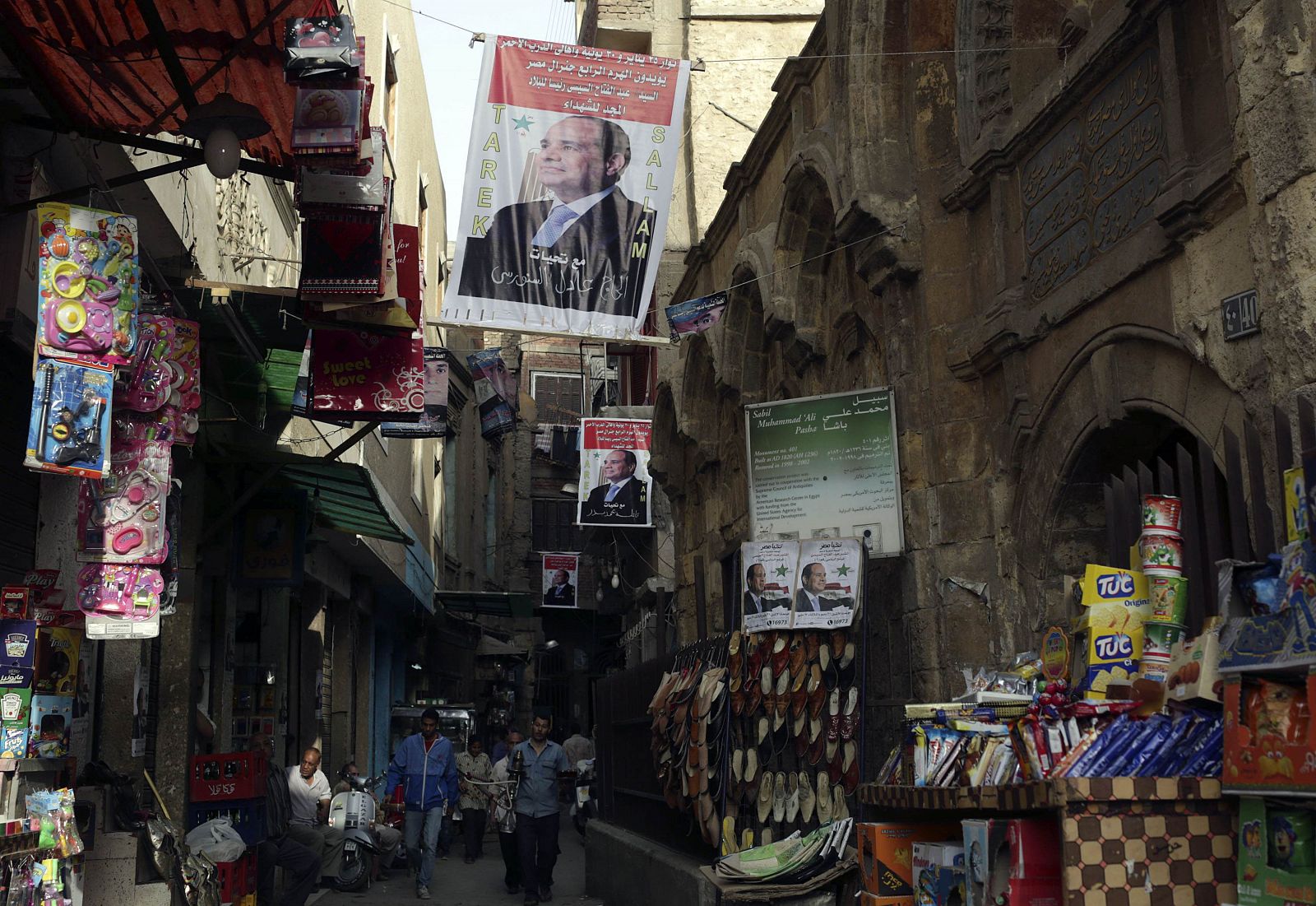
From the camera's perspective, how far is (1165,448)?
7270 millimetres

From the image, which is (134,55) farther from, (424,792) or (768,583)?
(424,792)

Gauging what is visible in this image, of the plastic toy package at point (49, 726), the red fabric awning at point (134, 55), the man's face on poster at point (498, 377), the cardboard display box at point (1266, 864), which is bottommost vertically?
the cardboard display box at point (1266, 864)

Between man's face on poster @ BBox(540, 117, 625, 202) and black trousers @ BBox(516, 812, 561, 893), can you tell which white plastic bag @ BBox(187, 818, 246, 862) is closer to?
black trousers @ BBox(516, 812, 561, 893)

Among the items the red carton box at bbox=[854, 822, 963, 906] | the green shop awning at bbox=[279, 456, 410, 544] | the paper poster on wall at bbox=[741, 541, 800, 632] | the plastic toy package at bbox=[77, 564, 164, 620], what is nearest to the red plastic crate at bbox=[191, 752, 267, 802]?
the green shop awning at bbox=[279, 456, 410, 544]

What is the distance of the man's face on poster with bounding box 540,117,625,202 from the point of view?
33.0ft

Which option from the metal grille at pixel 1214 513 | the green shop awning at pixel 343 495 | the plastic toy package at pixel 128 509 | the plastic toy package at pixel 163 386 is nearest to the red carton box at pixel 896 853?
the metal grille at pixel 1214 513

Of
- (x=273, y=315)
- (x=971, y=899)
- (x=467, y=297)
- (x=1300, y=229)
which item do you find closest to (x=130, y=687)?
(x=273, y=315)

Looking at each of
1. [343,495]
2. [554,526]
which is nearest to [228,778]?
[343,495]

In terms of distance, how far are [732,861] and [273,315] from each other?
506 cm

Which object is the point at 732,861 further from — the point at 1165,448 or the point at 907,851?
the point at 1165,448

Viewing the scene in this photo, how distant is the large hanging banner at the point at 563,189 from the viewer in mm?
10055

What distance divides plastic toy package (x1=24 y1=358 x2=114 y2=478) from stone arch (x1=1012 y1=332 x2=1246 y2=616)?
4690mm

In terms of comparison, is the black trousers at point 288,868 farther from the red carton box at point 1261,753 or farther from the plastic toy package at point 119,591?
the red carton box at point 1261,753

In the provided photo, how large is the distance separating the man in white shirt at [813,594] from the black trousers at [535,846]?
4920mm
